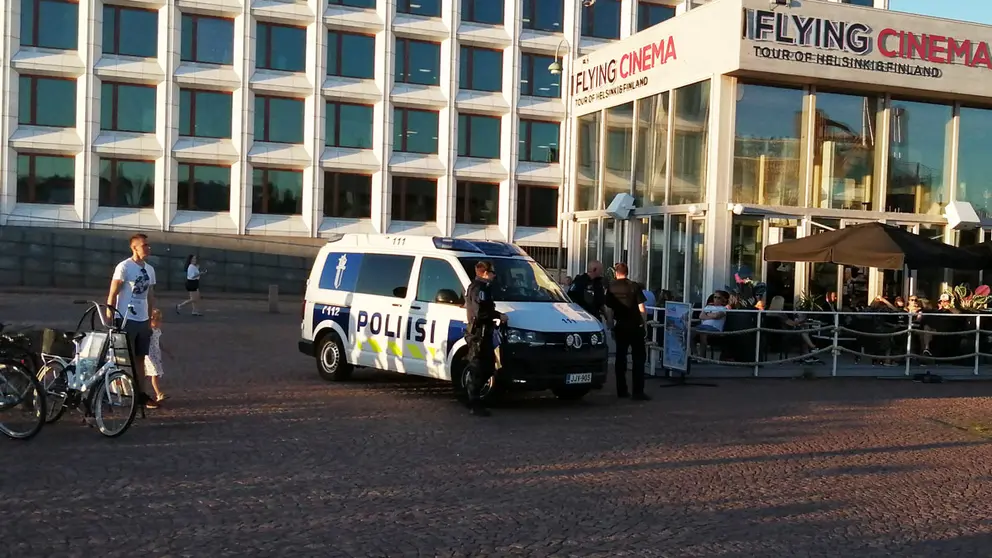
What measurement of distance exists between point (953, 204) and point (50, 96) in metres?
30.6

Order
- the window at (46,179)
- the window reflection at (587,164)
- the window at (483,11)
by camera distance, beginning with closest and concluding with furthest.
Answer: the window reflection at (587,164) → the window at (46,179) → the window at (483,11)

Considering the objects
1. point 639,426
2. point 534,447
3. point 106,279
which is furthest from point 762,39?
point 106,279

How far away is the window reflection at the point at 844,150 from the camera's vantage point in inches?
818

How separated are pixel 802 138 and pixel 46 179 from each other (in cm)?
2791

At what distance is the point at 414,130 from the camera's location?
39.8 meters

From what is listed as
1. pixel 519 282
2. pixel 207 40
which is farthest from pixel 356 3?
pixel 519 282

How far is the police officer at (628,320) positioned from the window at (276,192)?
27.9 m

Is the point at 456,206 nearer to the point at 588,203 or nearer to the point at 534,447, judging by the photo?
the point at 588,203

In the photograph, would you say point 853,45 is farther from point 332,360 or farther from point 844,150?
point 332,360

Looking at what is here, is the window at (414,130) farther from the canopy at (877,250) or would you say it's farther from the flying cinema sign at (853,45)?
the canopy at (877,250)

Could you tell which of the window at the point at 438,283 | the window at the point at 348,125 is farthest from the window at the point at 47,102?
the window at the point at 438,283

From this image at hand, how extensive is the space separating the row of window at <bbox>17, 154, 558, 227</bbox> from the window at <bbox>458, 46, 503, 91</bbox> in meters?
4.01

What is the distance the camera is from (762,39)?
63.5 ft

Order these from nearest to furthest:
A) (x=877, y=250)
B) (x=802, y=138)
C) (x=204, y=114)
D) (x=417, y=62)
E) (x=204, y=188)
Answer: (x=877, y=250)
(x=802, y=138)
(x=204, y=114)
(x=204, y=188)
(x=417, y=62)
